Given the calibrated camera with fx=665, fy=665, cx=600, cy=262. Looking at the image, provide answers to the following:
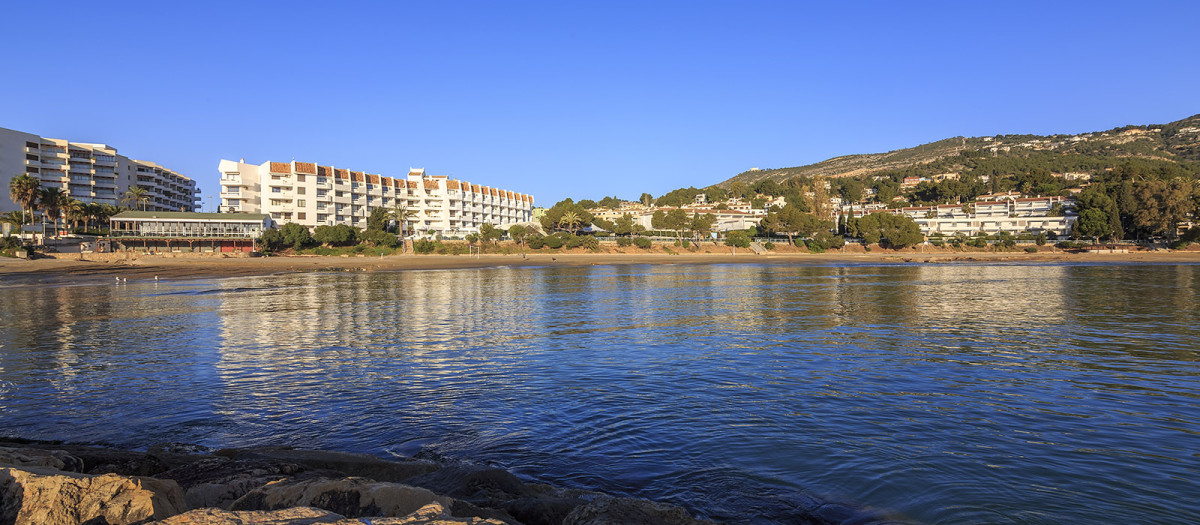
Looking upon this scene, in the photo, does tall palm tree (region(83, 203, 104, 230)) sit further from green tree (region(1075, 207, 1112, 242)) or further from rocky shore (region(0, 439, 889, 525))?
green tree (region(1075, 207, 1112, 242))

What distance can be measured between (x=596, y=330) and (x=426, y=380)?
9.07 metres

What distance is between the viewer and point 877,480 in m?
8.02

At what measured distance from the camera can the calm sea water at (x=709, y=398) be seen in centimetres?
803

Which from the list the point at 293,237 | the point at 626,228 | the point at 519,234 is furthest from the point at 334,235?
the point at 626,228

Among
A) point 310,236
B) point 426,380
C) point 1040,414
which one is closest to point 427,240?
point 310,236

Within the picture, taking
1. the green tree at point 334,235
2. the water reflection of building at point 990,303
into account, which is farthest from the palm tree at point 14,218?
the water reflection of building at point 990,303

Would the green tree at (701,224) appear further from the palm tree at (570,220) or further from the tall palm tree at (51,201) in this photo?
the tall palm tree at (51,201)

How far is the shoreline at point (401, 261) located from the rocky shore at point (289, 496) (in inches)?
2458

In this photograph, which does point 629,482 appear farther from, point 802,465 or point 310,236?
point 310,236

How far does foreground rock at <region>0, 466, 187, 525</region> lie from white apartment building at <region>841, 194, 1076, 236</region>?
15020 centimetres

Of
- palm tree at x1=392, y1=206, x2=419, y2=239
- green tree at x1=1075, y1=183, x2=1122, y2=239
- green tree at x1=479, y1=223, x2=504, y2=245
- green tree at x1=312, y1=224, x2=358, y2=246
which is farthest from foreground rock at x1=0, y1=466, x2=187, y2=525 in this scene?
green tree at x1=1075, y1=183, x2=1122, y2=239

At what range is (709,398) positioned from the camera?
12.4 meters

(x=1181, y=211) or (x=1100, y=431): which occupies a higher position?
(x=1181, y=211)

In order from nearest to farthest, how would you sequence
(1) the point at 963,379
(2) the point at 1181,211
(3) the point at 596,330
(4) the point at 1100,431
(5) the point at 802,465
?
(5) the point at 802,465 < (4) the point at 1100,431 < (1) the point at 963,379 < (3) the point at 596,330 < (2) the point at 1181,211
